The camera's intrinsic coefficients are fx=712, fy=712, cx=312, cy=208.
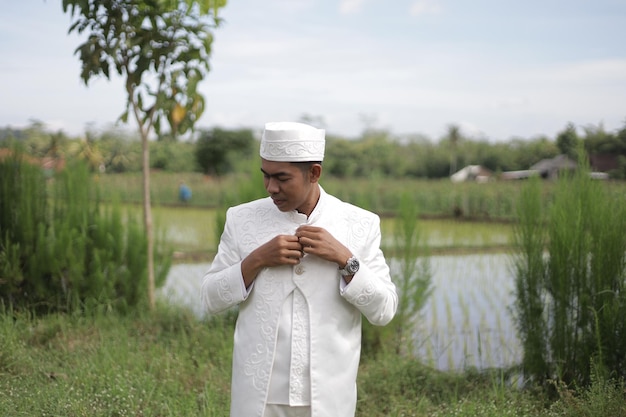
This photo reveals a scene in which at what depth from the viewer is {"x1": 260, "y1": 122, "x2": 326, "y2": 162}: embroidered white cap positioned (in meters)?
1.79

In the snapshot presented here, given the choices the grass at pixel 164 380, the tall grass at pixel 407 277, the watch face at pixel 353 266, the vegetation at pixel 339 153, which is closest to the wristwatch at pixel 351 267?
the watch face at pixel 353 266

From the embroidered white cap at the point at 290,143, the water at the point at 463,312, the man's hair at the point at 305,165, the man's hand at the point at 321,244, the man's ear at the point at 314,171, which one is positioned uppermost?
the embroidered white cap at the point at 290,143

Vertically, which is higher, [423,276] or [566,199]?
[566,199]

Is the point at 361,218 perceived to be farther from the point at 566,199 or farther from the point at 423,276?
the point at 423,276

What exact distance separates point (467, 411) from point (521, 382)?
0.73 m

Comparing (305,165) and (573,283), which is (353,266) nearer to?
(305,165)

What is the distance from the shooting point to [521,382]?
12.7ft

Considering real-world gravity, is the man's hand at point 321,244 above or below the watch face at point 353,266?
above

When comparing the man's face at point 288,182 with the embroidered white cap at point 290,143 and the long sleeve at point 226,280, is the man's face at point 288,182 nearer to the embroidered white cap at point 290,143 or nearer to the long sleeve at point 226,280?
the embroidered white cap at point 290,143

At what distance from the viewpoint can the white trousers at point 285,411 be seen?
1.85 m

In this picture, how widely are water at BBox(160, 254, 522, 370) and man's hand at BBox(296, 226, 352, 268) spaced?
7.30 feet

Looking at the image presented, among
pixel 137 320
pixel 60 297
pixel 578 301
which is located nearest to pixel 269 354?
pixel 578 301

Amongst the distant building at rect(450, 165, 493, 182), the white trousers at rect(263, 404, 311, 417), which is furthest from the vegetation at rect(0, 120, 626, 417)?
the distant building at rect(450, 165, 493, 182)

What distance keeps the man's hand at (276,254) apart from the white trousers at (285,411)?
36 centimetres
